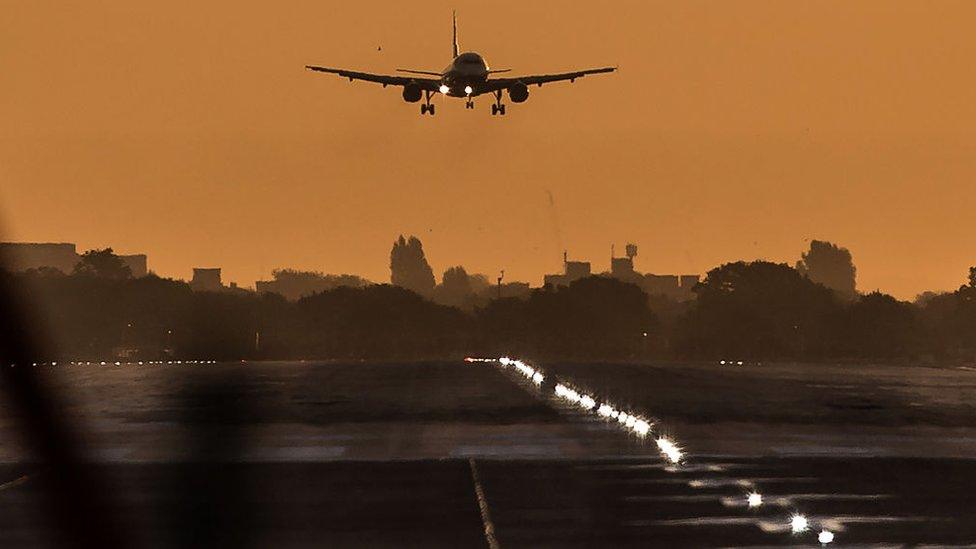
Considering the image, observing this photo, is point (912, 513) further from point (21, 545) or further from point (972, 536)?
point (21, 545)

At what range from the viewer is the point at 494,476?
1837 inches

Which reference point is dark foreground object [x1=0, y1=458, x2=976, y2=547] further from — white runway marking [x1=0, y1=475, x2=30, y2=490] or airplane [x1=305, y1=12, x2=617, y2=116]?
airplane [x1=305, y1=12, x2=617, y2=116]

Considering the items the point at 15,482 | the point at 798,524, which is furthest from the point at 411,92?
the point at 798,524

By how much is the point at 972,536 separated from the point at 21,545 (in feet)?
49.7

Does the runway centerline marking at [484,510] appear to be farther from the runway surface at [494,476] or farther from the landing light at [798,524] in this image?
the landing light at [798,524]

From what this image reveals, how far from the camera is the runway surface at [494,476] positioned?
114 ft

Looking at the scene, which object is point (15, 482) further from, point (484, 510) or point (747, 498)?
point (747, 498)

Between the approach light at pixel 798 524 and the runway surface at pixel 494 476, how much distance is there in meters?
0.16

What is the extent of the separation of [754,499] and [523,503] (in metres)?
4.39

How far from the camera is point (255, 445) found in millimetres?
58625

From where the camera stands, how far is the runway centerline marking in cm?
3328

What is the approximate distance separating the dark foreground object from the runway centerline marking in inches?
5.8

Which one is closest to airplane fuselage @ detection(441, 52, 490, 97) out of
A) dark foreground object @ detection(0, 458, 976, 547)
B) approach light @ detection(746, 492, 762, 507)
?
dark foreground object @ detection(0, 458, 976, 547)

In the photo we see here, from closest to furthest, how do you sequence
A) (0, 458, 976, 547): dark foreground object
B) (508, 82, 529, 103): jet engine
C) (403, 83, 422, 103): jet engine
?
(0, 458, 976, 547): dark foreground object, (508, 82, 529, 103): jet engine, (403, 83, 422, 103): jet engine
